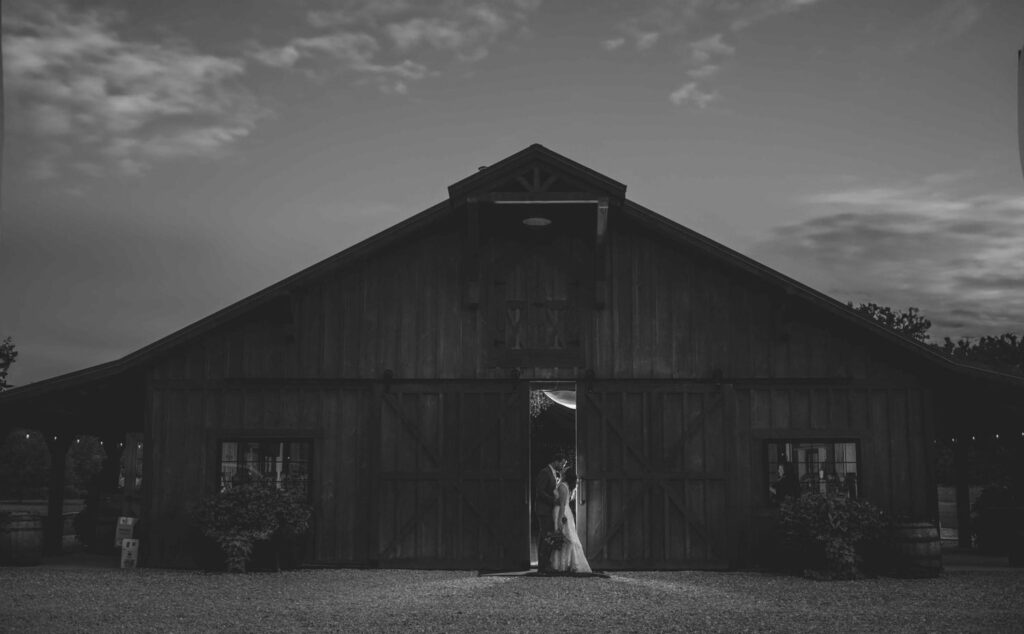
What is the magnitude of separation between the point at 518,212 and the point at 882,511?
24.6ft

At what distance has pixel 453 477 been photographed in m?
16.5

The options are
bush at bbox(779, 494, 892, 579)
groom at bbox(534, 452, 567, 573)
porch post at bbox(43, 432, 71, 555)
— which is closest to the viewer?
bush at bbox(779, 494, 892, 579)

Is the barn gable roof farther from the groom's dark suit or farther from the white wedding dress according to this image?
the white wedding dress

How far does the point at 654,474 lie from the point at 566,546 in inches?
76.2

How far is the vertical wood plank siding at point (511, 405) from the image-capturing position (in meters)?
16.4

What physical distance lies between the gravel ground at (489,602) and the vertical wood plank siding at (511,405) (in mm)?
947

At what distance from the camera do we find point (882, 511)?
15.9 metres

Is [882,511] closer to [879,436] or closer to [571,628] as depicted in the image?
[879,436]

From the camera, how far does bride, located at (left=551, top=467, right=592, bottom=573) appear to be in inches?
617

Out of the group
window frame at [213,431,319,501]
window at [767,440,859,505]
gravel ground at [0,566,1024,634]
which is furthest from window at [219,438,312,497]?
window at [767,440,859,505]

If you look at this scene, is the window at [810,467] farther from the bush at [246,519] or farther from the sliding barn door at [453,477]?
the bush at [246,519]

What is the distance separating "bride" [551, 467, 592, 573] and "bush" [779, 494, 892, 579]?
3.15 meters

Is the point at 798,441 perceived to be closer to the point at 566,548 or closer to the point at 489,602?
the point at 566,548

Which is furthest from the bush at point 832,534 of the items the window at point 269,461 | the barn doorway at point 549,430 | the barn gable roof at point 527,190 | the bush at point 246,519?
the barn doorway at point 549,430
